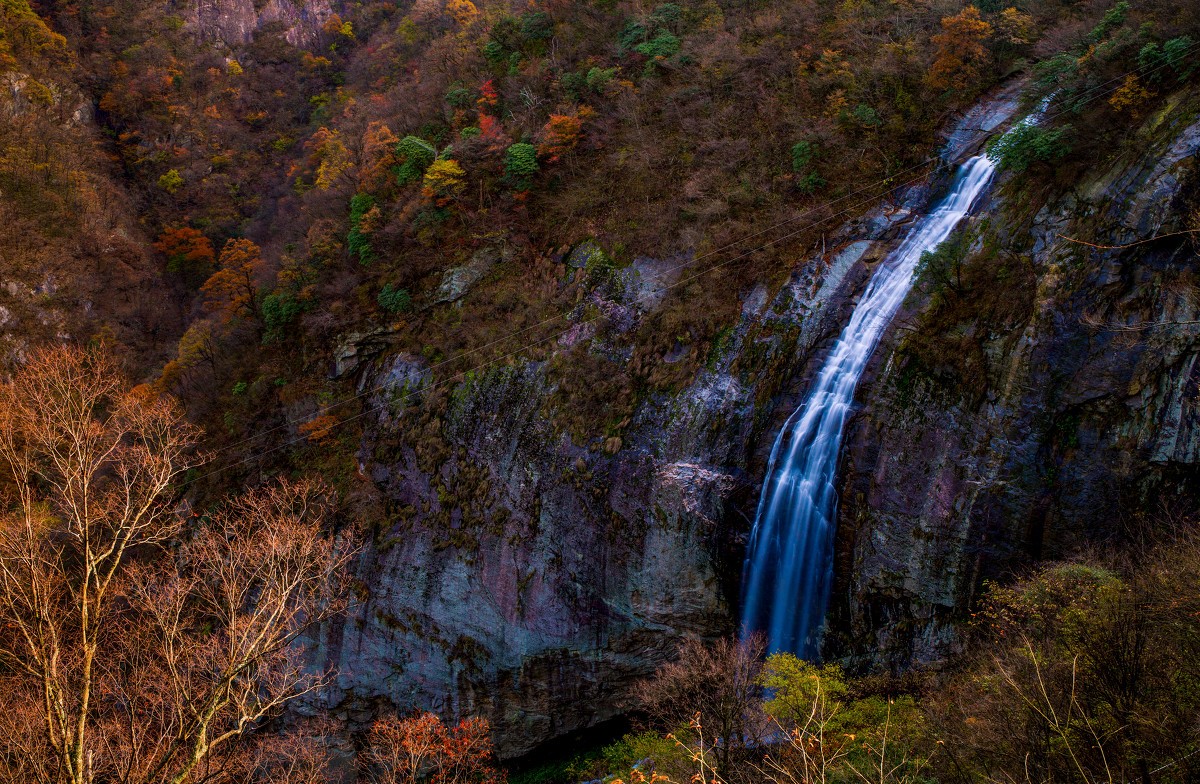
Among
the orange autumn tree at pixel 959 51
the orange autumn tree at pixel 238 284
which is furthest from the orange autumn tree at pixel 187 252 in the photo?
the orange autumn tree at pixel 959 51

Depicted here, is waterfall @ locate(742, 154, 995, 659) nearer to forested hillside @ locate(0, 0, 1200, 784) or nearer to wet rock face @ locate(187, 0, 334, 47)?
forested hillside @ locate(0, 0, 1200, 784)

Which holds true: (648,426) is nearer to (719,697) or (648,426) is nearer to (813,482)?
(813,482)


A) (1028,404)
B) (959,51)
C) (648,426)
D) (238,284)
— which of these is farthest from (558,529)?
(238,284)

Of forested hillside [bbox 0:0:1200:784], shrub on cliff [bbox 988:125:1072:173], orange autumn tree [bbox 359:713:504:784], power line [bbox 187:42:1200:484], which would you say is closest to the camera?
forested hillside [bbox 0:0:1200:784]

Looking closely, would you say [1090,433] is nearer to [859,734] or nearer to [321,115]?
[859,734]

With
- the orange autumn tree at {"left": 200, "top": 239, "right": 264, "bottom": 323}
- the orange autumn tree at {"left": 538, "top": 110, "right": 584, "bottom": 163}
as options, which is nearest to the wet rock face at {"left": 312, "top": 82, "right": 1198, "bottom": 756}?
the orange autumn tree at {"left": 538, "top": 110, "right": 584, "bottom": 163}

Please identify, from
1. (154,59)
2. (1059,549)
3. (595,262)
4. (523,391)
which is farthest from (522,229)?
(154,59)

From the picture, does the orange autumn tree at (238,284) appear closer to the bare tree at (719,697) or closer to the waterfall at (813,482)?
the waterfall at (813,482)
